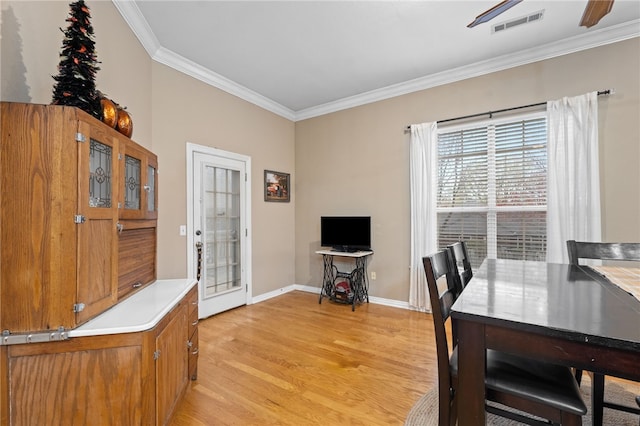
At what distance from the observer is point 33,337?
1.13m

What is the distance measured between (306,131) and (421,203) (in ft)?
7.71

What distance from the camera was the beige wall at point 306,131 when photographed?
1.90 m

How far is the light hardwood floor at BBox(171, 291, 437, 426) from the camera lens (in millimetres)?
1782

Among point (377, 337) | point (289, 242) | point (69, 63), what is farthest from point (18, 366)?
point (289, 242)

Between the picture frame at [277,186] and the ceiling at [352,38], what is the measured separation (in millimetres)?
1301

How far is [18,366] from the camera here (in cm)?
113

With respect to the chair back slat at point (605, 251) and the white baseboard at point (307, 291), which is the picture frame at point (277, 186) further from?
the chair back slat at point (605, 251)

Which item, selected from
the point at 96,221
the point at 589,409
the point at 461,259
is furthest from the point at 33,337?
the point at 589,409

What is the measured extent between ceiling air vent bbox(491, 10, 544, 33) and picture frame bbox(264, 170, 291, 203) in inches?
127

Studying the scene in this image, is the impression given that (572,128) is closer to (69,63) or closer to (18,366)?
(69,63)

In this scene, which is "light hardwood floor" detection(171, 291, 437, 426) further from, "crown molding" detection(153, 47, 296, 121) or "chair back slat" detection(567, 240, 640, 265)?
"crown molding" detection(153, 47, 296, 121)

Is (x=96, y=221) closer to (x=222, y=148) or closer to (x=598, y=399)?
(x=222, y=148)

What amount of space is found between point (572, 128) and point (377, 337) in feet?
9.62

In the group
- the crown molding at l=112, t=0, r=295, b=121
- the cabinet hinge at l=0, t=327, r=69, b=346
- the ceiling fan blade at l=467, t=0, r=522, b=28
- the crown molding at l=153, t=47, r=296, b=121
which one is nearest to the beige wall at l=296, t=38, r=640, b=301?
the crown molding at l=153, t=47, r=296, b=121
